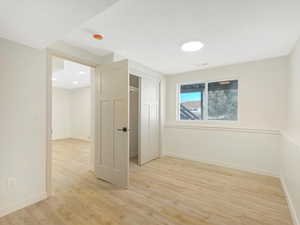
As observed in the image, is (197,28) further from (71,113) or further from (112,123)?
(71,113)

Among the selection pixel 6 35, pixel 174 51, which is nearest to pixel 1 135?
pixel 6 35

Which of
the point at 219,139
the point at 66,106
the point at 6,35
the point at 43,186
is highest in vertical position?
the point at 6,35

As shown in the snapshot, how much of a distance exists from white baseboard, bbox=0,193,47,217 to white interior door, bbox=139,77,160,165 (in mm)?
1859

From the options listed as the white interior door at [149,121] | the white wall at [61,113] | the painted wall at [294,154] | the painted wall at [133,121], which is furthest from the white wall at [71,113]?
the painted wall at [294,154]

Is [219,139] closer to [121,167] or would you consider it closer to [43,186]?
[121,167]

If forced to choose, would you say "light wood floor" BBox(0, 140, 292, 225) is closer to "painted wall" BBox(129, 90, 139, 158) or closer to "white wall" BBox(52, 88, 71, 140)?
"painted wall" BBox(129, 90, 139, 158)

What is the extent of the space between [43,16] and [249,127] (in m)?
3.69

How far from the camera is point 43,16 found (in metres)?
1.27

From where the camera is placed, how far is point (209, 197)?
2068mm

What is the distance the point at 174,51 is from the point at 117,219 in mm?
2568

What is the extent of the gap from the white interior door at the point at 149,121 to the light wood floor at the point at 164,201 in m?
0.68

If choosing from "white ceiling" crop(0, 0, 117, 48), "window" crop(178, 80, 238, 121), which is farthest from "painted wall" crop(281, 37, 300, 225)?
"white ceiling" crop(0, 0, 117, 48)

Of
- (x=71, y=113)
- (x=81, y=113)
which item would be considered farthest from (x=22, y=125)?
(x=71, y=113)

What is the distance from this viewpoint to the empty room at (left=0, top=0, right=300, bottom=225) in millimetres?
1555
